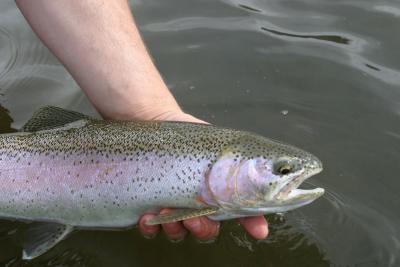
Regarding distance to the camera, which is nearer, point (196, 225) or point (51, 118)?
point (196, 225)

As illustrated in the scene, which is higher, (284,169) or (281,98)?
(284,169)

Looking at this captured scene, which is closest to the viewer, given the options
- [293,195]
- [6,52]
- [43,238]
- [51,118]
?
[293,195]

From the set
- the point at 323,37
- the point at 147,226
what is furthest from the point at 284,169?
the point at 323,37

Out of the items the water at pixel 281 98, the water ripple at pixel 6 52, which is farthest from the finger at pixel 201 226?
the water ripple at pixel 6 52

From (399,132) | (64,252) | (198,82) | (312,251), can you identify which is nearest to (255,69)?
(198,82)

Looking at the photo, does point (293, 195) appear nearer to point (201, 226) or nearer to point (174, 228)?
point (201, 226)

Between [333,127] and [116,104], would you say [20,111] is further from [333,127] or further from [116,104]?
[333,127]
